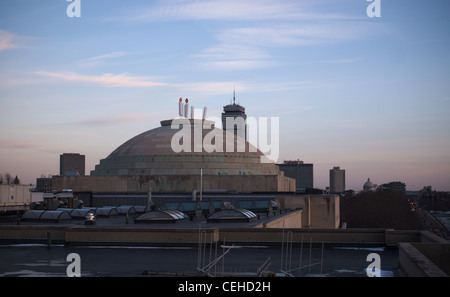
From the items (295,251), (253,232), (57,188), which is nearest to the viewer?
(295,251)

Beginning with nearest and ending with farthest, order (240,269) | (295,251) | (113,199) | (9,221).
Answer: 1. (240,269)
2. (295,251)
3. (9,221)
4. (113,199)

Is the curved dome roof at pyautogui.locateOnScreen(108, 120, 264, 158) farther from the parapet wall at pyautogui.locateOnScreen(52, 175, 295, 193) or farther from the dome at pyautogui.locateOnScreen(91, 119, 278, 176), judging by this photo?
the parapet wall at pyautogui.locateOnScreen(52, 175, 295, 193)

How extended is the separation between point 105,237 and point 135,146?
57358 millimetres

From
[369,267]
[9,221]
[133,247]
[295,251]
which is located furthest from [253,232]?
[9,221]

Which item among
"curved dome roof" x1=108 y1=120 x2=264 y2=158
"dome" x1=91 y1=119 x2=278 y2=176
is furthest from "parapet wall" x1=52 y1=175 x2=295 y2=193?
"curved dome roof" x1=108 y1=120 x2=264 y2=158

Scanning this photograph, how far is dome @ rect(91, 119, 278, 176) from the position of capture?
84.4 metres

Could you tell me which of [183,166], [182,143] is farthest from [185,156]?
[182,143]

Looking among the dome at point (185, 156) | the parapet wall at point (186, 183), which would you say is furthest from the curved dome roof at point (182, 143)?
the parapet wall at point (186, 183)

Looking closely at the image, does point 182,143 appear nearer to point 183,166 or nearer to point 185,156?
point 185,156

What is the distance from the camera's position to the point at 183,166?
8400cm

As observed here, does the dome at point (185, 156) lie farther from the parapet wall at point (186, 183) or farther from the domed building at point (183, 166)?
the parapet wall at point (186, 183)

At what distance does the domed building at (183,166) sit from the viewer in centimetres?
8012
